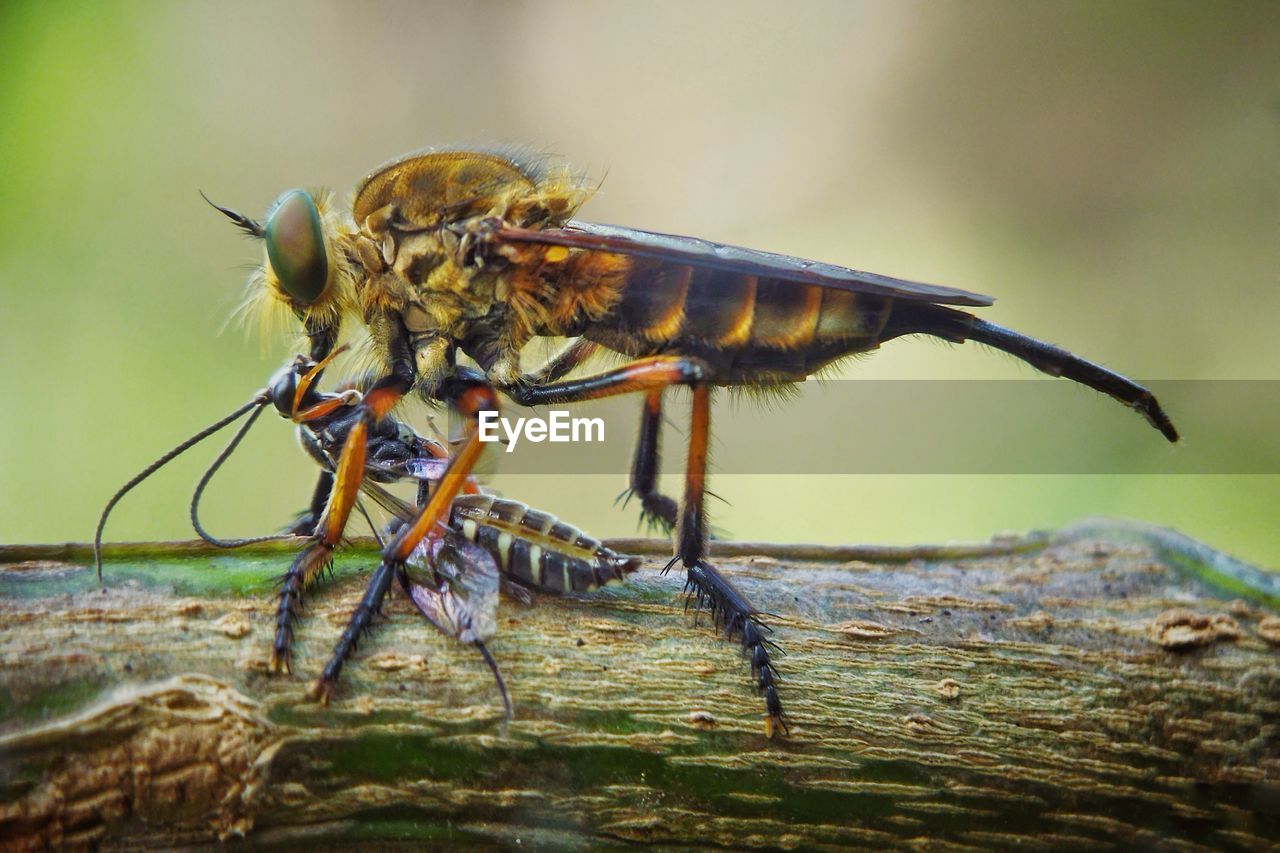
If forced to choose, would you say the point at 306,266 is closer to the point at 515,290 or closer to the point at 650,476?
the point at 515,290

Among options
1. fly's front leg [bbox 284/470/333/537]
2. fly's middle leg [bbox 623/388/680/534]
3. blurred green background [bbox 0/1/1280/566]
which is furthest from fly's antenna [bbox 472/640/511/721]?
blurred green background [bbox 0/1/1280/566]

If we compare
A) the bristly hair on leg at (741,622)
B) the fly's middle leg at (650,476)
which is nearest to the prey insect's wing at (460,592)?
the bristly hair on leg at (741,622)

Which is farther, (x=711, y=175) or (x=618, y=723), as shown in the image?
(x=711, y=175)

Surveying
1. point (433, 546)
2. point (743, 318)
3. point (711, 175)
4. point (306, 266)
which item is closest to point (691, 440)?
point (743, 318)

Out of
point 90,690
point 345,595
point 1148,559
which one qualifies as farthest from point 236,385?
point 1148,559

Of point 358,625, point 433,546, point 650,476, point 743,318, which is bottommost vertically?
point 358,625

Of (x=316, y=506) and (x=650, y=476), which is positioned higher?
(x=650, y=476)
